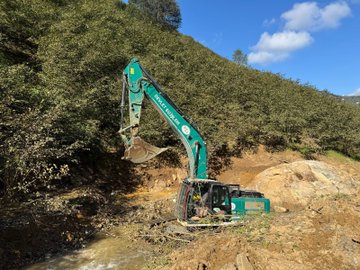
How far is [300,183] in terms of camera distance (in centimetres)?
1451

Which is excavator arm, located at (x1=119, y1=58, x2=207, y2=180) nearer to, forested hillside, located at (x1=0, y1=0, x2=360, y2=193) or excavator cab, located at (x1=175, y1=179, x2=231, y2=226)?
excavator cab, located at (x1=175, y1=179, x2=231, y2=226)

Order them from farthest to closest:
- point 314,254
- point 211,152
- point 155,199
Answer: point 211,152 < point 155,199 < point 314,254

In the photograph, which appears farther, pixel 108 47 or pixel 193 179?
pixel 108 47

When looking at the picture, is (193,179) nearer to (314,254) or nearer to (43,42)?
(314,254)

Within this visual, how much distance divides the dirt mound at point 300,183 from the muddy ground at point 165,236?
3320 millimetres

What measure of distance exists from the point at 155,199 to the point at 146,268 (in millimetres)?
7282

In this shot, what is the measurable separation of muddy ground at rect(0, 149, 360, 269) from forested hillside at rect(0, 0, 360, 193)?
5.77ft

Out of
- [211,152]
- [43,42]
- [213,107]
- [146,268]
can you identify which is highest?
[43,42]

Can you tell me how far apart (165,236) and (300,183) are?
25.2 ft

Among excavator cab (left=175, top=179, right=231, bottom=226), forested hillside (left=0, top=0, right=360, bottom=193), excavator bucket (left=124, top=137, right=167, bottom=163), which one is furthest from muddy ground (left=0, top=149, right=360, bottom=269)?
excavator bucket (left=124, top=137, right=167, bottom=163)

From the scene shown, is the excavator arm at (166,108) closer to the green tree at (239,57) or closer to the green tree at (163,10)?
the green tree at (163,10)

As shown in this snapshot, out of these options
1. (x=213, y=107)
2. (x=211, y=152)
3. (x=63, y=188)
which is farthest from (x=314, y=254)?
(x=213, y=107)

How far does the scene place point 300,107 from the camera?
28359 millimetres

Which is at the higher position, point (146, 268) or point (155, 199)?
point (155, 199)
